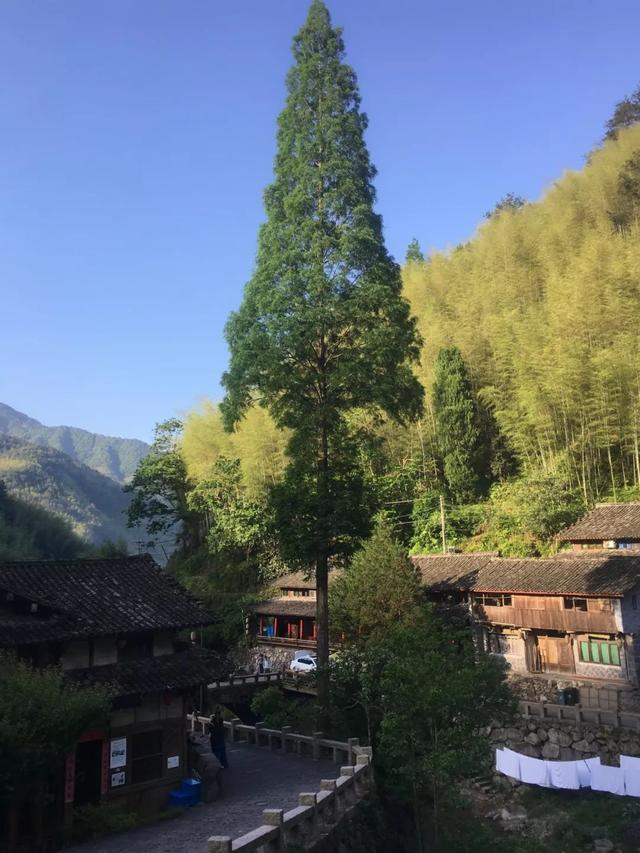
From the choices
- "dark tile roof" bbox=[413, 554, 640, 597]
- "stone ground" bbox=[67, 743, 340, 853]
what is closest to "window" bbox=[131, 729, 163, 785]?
"stone ground" bbox=[67, 743, 340, 853]

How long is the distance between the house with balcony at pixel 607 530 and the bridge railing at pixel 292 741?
14.6 metres

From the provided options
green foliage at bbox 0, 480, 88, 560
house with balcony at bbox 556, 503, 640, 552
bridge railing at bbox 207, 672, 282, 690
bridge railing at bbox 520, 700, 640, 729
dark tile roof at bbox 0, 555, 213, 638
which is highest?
green foliage at bbox 0, 480, 88, 560

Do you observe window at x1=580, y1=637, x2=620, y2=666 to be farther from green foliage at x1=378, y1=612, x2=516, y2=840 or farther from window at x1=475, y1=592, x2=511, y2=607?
green foliage at x1=378, y1=612, x2=516, y2=840

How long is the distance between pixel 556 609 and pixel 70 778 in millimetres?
18701

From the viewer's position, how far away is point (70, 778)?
13062 mm

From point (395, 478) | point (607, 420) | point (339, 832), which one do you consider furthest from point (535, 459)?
point (339, 832)

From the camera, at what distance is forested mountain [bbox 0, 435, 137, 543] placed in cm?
9731

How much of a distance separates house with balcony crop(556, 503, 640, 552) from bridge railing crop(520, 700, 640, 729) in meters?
6.95

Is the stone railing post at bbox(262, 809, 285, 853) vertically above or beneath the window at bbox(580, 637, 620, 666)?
beneath

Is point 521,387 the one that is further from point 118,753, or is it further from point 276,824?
point 276,824

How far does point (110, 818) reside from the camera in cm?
1292

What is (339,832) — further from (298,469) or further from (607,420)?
(607,420)

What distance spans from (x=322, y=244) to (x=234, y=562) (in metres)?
30.6

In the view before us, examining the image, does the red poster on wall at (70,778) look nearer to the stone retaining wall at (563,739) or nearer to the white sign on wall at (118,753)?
the white sign on wall at (118,753)
